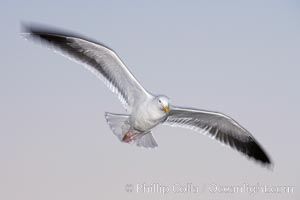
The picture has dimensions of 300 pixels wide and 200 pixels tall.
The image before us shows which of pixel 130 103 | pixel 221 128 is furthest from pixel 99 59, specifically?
pixel 221 128

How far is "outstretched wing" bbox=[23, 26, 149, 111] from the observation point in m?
7.51

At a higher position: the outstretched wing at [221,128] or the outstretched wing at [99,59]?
the outstretched wing at [99,59]

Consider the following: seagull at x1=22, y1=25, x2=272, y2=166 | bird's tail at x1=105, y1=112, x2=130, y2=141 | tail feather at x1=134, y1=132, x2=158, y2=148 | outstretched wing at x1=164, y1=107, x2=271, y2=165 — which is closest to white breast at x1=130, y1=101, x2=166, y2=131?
seagull at x1=22, y1=25, x2=272, y2=166

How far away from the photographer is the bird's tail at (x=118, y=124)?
7.77 meters

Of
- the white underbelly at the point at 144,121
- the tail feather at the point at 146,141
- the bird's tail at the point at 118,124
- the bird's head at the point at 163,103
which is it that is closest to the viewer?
the bird's head at the point at 163,103

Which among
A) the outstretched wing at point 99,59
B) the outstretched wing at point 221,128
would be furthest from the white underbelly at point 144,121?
the outstretched wing at point 221,128

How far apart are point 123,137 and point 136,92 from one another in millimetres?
696

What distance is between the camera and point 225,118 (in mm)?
8070

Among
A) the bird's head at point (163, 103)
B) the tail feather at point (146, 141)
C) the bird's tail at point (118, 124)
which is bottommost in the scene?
the tail feather at point (146, 141)

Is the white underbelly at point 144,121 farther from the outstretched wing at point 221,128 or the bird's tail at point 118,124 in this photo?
the outstretched wing at point 221,128

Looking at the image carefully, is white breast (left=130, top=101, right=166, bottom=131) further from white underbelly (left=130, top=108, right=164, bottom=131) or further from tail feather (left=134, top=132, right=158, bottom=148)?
tail feather (left=134, top=132, right=158, bottom=148)

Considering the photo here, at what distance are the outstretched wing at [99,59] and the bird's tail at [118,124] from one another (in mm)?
181

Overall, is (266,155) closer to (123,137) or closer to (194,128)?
(194,128)

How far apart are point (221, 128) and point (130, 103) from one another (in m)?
1.56
